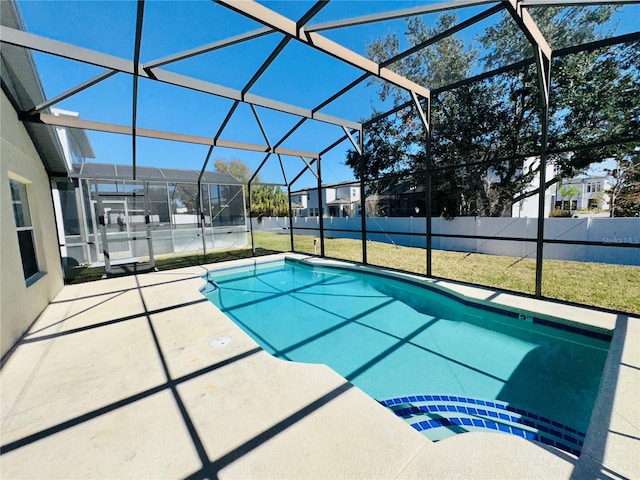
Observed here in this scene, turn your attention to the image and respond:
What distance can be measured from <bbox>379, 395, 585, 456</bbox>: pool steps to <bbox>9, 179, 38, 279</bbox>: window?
5571 millimetres

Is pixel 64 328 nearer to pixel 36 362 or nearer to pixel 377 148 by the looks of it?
pixel 36 362

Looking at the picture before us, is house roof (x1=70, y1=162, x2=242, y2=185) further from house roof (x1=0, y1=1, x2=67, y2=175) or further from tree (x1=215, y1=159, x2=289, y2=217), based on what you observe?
tree (x1=215, y1=159, x2=289, y2=217)

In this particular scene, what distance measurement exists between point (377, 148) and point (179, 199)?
902 centimetres

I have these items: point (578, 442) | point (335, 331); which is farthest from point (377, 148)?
point (578, 442)

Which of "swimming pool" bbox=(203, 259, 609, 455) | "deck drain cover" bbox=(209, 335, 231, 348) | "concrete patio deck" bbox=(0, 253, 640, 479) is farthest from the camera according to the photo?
"deck drain cover" bbox=(209, 335, 231, 348)

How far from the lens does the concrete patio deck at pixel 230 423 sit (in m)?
1.54

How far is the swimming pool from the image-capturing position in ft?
8.00

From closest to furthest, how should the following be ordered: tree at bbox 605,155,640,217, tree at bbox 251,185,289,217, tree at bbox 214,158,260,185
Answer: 1. tree at bbox 605,155,640,217
2. tree at bbox 251,185,289,217
3. tree at bbox 214,158,260,185

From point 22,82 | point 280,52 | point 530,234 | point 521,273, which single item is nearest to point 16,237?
point 22,82

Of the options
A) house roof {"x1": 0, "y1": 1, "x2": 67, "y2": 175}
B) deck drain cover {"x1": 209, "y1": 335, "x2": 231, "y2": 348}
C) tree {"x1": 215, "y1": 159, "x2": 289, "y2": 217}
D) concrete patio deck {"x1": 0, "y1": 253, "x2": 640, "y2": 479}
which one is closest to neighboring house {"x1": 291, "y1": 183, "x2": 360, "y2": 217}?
tree {"x1": 215, "y1": 159, "x2": 289, "y2": 217}

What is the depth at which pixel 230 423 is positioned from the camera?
6.32ft

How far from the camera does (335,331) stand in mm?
4207

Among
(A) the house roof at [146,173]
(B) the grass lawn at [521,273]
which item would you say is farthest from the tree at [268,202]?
(B) the grass lawn at [521,273]

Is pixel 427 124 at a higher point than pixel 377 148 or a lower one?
lower
